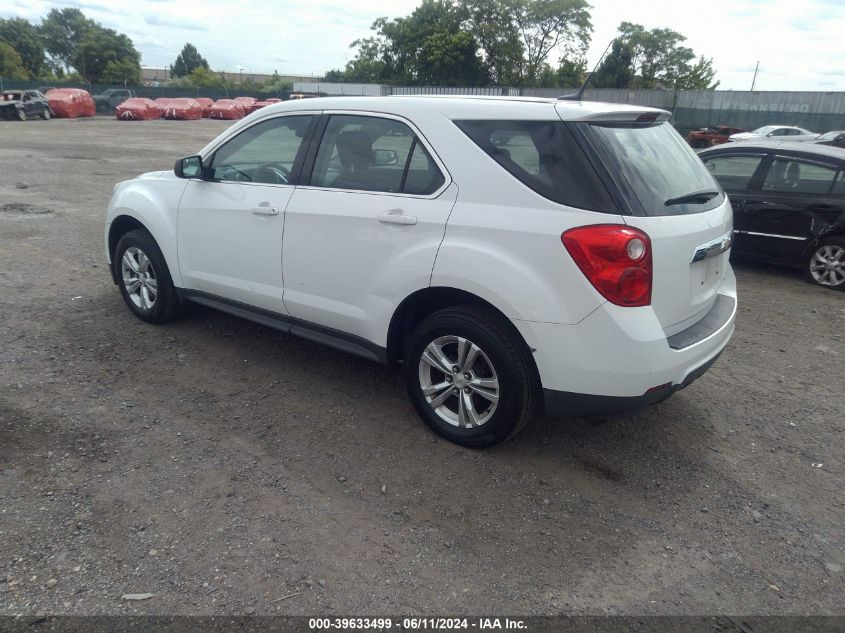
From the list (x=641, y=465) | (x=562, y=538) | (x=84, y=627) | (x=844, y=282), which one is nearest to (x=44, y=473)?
(x=84, y=627)

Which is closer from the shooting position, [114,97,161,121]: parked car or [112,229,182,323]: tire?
[112,229,182,323]: tire

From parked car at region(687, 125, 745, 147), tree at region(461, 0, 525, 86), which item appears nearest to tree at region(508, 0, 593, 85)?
tree at region(461, 0, 525, 86)

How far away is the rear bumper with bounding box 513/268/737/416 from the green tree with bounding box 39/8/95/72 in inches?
4403

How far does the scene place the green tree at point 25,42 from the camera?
73438 millimetres

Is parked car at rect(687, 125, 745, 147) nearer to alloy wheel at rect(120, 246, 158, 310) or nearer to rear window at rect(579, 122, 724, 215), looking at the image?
rear window at rect(579, 122, 724, 215)

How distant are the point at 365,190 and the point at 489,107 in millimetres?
839

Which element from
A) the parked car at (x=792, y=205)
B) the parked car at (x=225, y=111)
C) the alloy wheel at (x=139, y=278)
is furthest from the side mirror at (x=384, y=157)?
the parked car at (x=225, y=111)

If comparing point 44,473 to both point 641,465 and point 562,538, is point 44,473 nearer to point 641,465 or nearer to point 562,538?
point 562,538

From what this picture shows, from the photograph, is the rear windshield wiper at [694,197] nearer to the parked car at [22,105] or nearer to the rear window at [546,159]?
the rear window at [546,159]

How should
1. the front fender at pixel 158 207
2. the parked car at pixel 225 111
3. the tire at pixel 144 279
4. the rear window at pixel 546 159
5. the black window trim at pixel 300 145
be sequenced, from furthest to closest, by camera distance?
the parked car at pixel 225 111 → the tire at pixel 144 279 → the front fender at pixel 158 207 → the black window trim at pixel 300 145 → the rear window at pixel 546 159

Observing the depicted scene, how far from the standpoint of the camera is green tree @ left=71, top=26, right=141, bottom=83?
71.8 metres

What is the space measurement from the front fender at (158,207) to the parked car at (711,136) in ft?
101

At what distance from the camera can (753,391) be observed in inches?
173

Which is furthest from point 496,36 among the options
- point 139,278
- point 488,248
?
point 488,248
